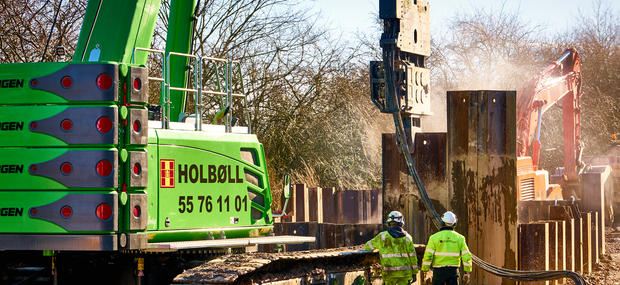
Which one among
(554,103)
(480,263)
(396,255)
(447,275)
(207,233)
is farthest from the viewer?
(554,103)

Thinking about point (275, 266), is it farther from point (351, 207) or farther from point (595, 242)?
point (351, 207)

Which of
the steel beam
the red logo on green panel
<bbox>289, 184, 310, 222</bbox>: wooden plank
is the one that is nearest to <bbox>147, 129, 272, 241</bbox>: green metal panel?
the red logo on green panel

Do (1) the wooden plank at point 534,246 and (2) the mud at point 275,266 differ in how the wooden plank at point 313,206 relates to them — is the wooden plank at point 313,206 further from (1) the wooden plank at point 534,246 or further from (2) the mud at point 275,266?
(2) the mud at point 275,266

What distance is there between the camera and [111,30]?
9.90 m

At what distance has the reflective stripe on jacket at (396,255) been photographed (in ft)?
35.7

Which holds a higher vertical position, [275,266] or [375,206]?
[375,206]

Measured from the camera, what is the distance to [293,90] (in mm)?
25781

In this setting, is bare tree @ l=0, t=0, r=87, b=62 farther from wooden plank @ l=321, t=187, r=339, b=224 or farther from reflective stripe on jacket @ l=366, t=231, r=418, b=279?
reflective stripe on jacket @ l=366, t=231, r=418, b=279

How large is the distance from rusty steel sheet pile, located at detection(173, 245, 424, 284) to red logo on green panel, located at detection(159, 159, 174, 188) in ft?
2.73

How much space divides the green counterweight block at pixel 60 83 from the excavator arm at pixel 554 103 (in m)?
16.2

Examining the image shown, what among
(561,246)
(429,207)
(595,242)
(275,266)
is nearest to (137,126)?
(275,266)

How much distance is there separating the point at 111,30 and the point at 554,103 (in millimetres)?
18542

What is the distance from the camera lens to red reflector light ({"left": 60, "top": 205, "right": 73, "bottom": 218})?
835 centimetres

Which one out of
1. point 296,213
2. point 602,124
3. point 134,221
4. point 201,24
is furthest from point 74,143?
point 602,124
